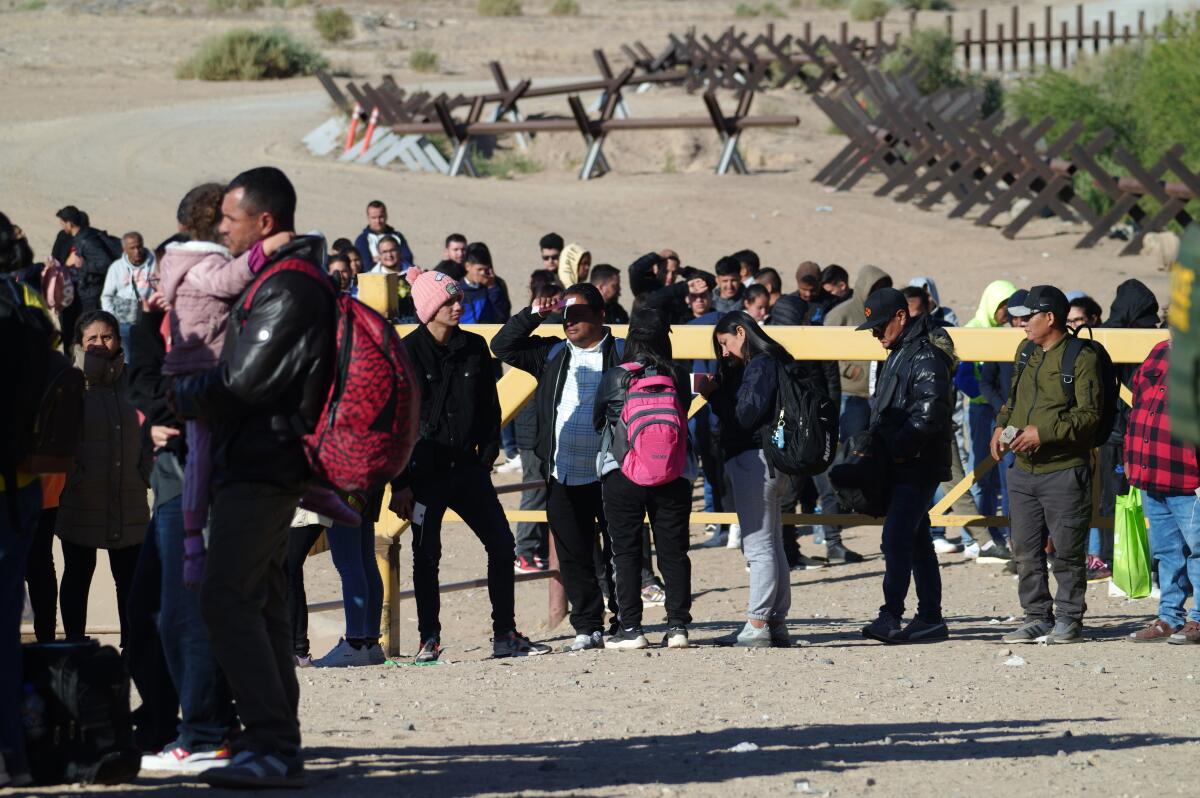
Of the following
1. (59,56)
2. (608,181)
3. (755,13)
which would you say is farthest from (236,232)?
(755,13)

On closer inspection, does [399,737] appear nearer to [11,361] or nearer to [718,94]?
[11,361]

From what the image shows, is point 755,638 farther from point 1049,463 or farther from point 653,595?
point 653,595

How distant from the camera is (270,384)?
15.5 ft

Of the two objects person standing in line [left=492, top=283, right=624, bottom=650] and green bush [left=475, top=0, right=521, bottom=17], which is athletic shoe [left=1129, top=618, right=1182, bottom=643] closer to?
person standing in line [left=492, top=283, right=624, bottom=650]

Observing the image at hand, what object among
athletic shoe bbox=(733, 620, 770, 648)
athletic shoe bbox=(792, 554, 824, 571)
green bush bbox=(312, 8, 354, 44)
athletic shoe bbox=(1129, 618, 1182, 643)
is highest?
green bush bbox=(312, 8, 354, 44)

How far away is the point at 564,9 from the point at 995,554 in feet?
179

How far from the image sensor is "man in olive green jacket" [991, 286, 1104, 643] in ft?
26.2

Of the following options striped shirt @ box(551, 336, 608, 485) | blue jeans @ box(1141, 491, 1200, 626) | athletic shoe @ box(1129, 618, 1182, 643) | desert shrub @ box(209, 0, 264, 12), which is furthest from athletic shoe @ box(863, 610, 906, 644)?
desert shrub @ box(209, 0, 264, 12)

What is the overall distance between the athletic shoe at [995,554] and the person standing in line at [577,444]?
3736mm

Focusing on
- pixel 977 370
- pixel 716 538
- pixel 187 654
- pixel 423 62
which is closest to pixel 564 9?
pixel 423 62

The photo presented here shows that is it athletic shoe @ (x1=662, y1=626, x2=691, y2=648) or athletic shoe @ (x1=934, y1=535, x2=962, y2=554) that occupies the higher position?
athletic shoe @ (x1=662, y1=626, x2=691, y2=648)

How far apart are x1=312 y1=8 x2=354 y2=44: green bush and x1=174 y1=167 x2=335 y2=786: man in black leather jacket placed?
4882cm

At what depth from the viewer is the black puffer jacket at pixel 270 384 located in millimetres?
4707

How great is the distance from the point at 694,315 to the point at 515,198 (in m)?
15.6
